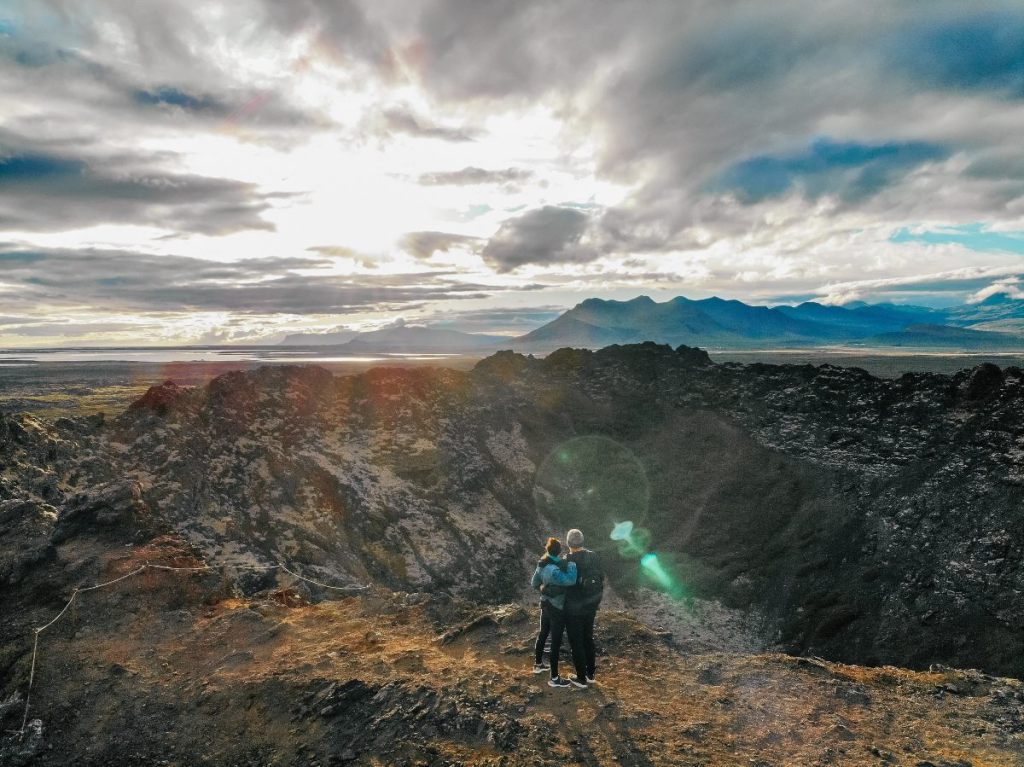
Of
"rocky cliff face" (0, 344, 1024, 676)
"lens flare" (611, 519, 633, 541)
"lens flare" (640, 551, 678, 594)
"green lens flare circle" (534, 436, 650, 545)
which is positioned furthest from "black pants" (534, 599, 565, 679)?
"lens flare" (611, 519, 633, 541)

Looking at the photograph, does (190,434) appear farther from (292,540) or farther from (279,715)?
(279,715)

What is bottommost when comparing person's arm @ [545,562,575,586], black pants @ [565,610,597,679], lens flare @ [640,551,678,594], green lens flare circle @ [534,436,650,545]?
lens flare @ [640,551,678,594]

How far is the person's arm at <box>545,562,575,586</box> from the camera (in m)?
10.8

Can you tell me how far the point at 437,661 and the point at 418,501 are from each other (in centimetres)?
2339

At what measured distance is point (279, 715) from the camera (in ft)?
34.0

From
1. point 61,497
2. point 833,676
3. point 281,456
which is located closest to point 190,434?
point 281,456

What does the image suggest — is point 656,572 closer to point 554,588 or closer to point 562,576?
point 554,588

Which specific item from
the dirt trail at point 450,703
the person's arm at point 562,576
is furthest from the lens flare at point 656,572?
the person's arm at point 562,576

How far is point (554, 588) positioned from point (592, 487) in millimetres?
30693

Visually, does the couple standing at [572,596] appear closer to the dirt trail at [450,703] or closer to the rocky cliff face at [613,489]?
the dirt trail at [450,703]

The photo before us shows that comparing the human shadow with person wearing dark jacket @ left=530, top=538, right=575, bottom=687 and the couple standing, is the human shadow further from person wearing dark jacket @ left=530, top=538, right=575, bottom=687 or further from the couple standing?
person wearing dark jacket @ left=530, top=538, right=575, bottom=687

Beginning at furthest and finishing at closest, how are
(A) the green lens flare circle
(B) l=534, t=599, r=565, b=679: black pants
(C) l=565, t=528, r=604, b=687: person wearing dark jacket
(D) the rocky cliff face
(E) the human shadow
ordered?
(A) the green lens flare circle, (D) the rocky cliff face, (B) l=534, t=599, r=565, b=679: black pants, (C) l=565, t=528, r=604, b=687: person wearing dark jacket, (E) the human shadow

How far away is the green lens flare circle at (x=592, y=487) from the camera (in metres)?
38.2

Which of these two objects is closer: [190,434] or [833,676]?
[833,676]
